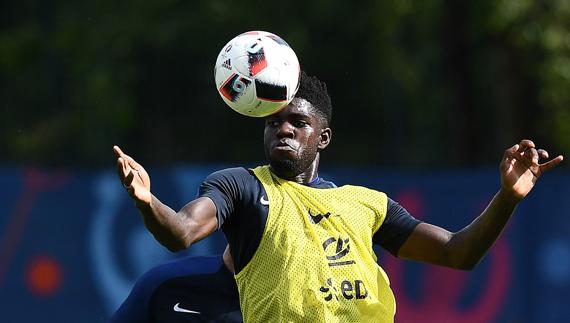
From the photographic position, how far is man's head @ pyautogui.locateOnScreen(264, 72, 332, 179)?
17.9ft

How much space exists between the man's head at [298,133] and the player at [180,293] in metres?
0.96

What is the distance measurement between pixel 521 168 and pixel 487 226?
0.32 metres

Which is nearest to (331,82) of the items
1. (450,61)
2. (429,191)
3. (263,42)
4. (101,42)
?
(450,61)

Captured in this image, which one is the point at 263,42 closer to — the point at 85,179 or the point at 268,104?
the point at 268,104

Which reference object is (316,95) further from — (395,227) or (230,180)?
(395,227)

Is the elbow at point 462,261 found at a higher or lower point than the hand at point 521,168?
lower

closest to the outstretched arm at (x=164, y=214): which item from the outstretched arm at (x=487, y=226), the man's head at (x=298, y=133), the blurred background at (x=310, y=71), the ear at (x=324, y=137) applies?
the man's head at (x=298, y=133)

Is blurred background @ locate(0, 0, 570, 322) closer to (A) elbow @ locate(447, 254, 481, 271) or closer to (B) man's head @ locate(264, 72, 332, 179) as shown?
(A) elbow @ locate(447, 254, 481, 271)

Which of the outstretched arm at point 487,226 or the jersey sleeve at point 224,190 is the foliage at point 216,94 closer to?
the outstretched arm at point 487,226

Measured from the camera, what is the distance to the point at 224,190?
17.2ft

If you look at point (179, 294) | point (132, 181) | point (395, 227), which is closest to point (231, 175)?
point (132, 181)

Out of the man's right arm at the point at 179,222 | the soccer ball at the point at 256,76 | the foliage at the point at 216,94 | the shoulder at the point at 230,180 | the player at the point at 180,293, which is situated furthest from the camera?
the foliage at the point at 216,94

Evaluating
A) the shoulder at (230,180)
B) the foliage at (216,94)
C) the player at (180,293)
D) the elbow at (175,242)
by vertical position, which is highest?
the shoulder at (230,180)

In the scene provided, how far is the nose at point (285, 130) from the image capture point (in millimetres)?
5457
